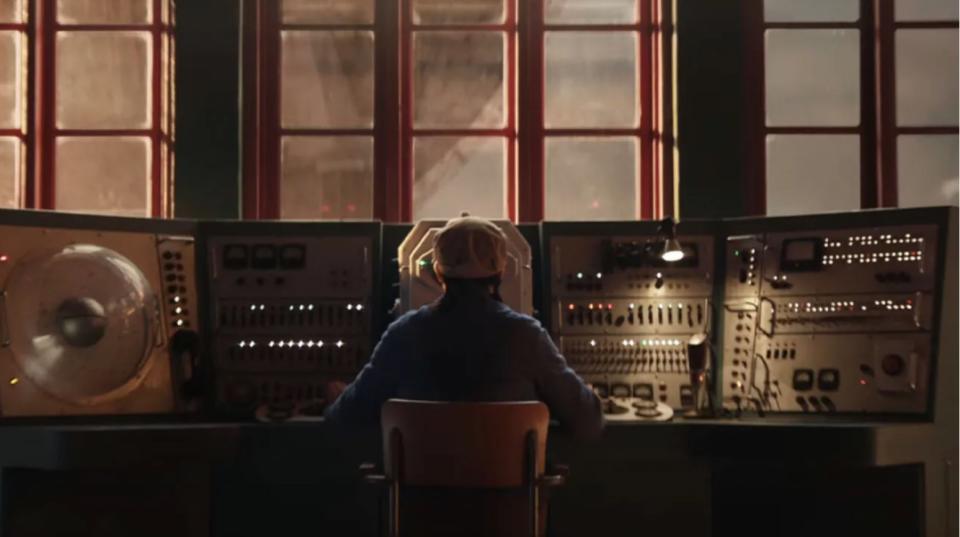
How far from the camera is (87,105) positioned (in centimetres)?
463

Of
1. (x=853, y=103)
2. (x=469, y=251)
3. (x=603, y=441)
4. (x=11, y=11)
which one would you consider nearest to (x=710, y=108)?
(x=853, y=103)

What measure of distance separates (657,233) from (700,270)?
18 centimetres

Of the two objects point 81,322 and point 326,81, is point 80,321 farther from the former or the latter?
point 326,81

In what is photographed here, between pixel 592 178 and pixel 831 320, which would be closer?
pixel 831 320

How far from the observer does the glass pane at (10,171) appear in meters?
4.58

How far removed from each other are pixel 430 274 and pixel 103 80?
2.01 m

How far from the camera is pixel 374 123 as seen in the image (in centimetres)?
466

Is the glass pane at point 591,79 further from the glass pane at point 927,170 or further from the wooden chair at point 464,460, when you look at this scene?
the wooden chair at point 464,460

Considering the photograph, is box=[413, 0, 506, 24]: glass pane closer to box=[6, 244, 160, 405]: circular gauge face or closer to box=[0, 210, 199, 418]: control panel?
box=[0, 210, 199, 418]: control panel

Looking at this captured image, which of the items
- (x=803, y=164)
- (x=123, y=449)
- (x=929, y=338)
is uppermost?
(x=803, y=164)

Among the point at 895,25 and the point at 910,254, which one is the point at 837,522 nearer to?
the point at 910,254

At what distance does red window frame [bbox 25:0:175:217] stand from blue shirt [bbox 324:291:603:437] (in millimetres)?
2253

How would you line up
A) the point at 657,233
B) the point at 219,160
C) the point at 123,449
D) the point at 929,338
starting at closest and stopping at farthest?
1. the point at 123,449
2. the point at 929,338
3. the point at 657,233
4. the point at 219,160

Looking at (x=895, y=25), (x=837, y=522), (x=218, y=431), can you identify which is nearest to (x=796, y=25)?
(x=895, y=25)
